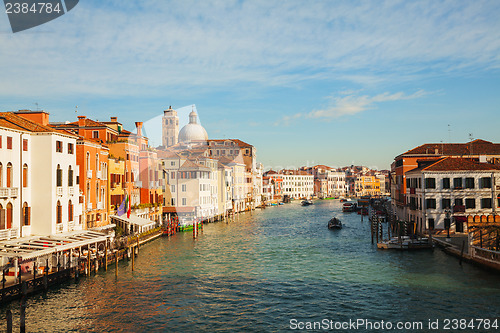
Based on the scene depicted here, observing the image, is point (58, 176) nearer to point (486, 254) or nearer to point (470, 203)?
point (486, 254)

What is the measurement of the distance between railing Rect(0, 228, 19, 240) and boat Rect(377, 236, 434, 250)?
25848mm

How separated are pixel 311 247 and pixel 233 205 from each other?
126 feet

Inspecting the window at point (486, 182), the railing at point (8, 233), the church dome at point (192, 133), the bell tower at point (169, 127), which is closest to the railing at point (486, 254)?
the window at point (486, 182)

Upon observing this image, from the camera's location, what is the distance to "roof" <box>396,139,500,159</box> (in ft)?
146

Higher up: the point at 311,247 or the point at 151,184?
the point at 151,184

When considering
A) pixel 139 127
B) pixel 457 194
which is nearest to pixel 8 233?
pixel 139 127

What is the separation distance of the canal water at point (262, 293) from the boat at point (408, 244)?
131 cm

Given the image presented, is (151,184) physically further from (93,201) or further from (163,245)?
(93,201)

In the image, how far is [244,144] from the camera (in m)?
97.3

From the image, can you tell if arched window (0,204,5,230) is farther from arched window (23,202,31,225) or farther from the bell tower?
the bell tower

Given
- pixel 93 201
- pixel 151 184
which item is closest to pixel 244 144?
pixel 151 184

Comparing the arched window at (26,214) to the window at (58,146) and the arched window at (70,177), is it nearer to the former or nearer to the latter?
the arched window at (70,177)

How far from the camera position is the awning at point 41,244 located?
19.7 metres

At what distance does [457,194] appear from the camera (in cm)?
3475
